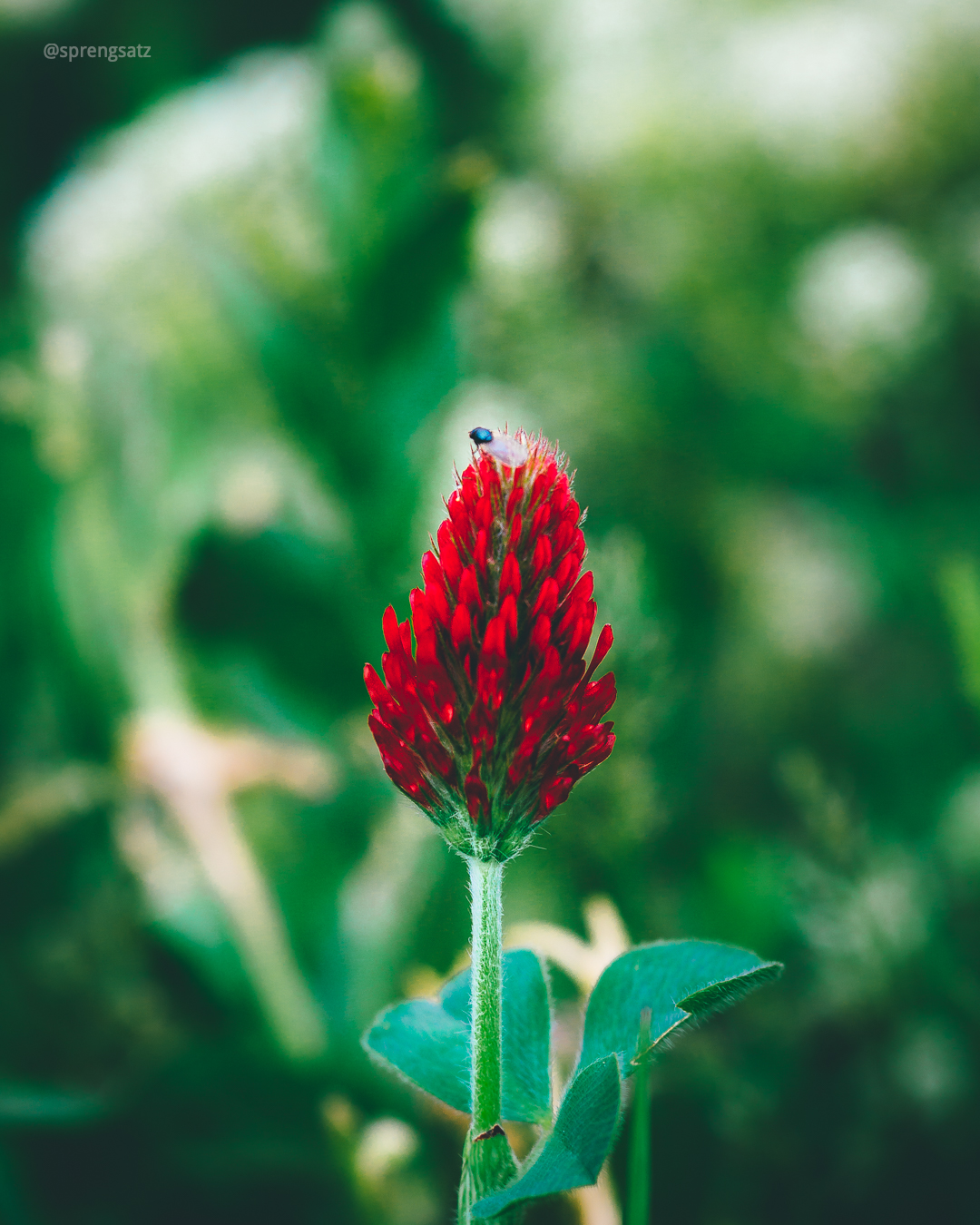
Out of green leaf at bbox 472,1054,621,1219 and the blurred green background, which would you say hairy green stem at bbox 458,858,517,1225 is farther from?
the blurred green background

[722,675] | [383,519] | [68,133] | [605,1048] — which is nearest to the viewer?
[605,1048]

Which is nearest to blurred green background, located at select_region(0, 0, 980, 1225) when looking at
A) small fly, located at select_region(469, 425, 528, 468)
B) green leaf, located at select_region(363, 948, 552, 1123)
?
green leaf, located at select_region(363, 948, 552, 1123)

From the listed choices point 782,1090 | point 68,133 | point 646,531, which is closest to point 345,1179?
point 782,1090

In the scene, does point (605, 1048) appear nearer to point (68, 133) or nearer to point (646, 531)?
point (646, 531)

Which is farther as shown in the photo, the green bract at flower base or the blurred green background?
the blurred green background

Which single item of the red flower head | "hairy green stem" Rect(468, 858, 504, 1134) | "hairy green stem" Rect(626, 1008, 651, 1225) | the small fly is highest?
the small fly

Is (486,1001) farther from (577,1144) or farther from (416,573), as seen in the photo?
(416,573)

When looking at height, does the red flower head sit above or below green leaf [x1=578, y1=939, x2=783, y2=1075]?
above
